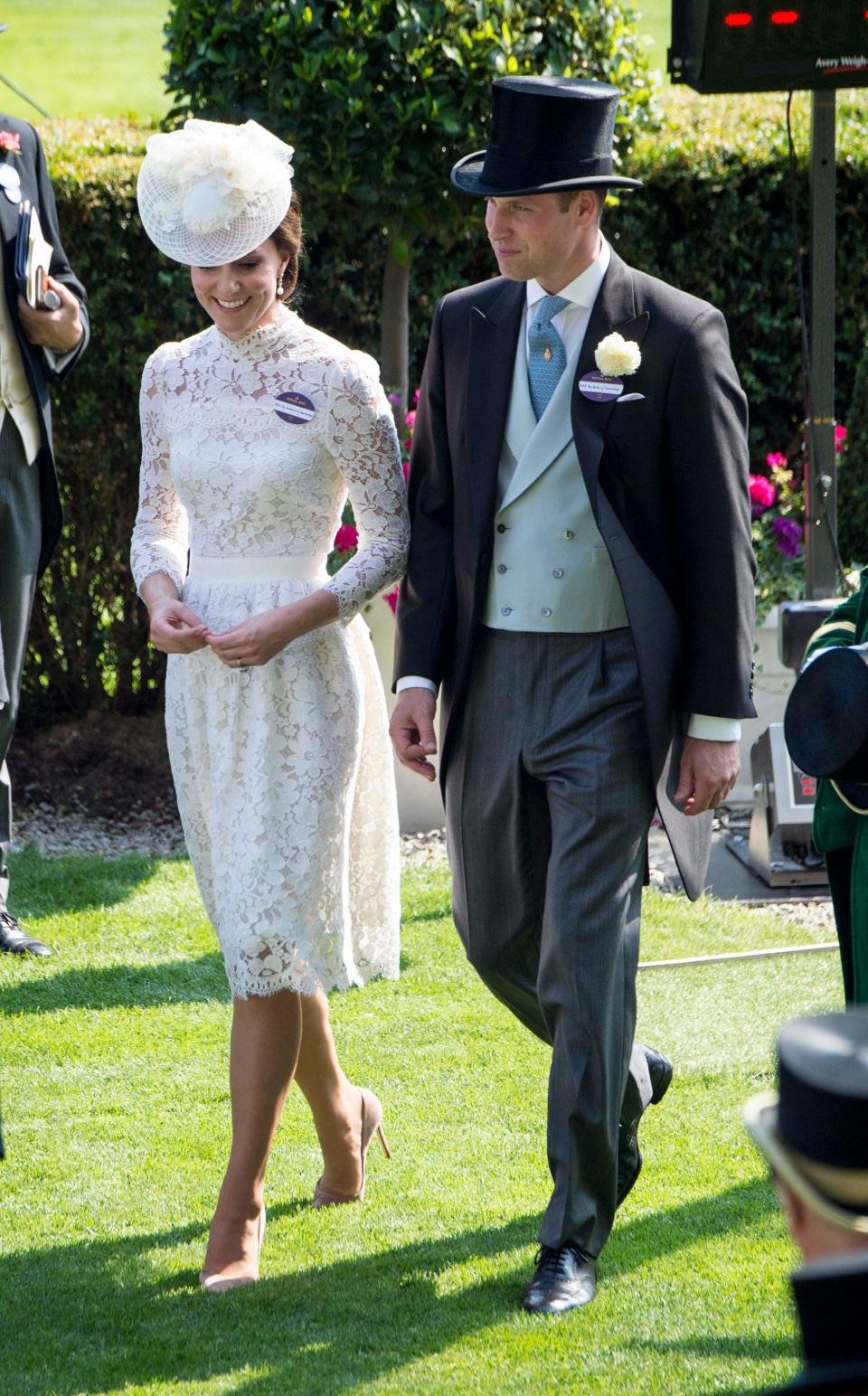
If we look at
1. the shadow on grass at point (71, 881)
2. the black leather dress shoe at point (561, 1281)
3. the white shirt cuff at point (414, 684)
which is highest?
the white shirt cuff at point (414, 684)

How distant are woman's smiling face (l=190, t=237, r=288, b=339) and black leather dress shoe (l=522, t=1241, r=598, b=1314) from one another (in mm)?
1791

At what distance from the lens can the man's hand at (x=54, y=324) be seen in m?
5.27

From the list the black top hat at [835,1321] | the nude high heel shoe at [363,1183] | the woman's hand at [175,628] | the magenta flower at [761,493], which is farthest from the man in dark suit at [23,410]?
the black top hat at [835,1321]

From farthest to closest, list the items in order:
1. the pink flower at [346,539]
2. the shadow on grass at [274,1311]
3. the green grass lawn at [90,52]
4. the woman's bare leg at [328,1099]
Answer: the green grass lawn at [90,52], the pink flower at [346,539], the woman's bare leg at [328,1099], the shadow on grass at [274,1311]

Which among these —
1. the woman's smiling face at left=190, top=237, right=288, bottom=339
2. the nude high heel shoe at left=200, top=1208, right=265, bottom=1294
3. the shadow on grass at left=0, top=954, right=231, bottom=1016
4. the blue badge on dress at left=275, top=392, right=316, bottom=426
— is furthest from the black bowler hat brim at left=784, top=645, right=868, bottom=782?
the shadow on grass at left=0, top=954, right=231, bottom=1016

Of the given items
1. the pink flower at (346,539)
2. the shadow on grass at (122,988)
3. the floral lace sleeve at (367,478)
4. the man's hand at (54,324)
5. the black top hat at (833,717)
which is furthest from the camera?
the pink flower at (346,539)

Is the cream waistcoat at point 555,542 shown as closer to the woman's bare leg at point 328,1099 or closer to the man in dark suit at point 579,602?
the man in dark suit at point 579,602

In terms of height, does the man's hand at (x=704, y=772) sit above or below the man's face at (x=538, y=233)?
below

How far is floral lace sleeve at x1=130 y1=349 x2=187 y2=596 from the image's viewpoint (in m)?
3.60

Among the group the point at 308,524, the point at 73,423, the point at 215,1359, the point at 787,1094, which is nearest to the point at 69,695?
the point at 73,423

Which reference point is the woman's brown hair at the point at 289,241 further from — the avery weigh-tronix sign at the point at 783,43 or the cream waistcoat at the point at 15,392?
the avery weigh-tronix sign at the point at 783,43

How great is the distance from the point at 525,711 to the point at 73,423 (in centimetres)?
430

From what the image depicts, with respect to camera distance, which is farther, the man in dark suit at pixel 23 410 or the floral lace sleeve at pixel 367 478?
the man in dark suit at pixel 23 410

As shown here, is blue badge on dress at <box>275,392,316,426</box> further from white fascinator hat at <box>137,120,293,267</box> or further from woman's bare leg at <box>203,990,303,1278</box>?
woman's bare leg at <box>203,990,303,1278</box>
